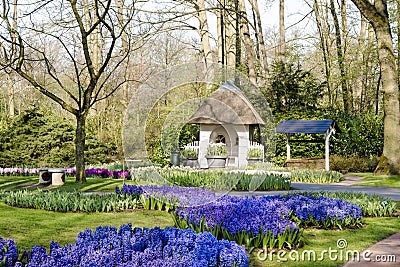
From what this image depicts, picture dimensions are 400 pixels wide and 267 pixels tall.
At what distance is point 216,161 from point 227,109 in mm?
2833

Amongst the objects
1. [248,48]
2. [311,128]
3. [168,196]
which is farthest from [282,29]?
[168,196]

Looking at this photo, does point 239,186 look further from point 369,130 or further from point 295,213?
point 369,130

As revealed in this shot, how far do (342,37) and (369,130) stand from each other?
391 inches

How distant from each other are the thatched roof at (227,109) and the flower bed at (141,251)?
4.28 metres

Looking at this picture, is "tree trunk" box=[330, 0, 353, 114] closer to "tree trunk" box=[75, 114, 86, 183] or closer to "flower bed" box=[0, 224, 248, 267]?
"tree trunk" box=[75, 114, 86, 183]

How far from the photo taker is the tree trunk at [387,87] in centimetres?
1638

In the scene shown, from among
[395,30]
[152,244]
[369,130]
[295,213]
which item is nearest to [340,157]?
[369,130]

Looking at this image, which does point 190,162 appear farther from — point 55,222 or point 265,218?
point 265,218

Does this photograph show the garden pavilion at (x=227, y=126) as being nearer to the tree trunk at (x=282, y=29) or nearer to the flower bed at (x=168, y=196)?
the flower bed at (x=168, y=196)

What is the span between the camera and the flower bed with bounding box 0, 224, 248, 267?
12.7ft

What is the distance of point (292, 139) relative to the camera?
73.2 ft

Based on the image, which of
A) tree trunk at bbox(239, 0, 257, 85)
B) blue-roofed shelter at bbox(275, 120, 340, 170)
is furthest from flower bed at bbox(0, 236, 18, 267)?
tree trunk at bbox(239, 0, 257, 85)

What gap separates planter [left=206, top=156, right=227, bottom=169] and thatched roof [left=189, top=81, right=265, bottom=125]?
1.17m

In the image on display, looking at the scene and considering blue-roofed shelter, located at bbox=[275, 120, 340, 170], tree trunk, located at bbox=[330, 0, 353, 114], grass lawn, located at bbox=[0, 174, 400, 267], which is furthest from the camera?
tree trunk, located at bbox=[330, 0, 353, 114]
